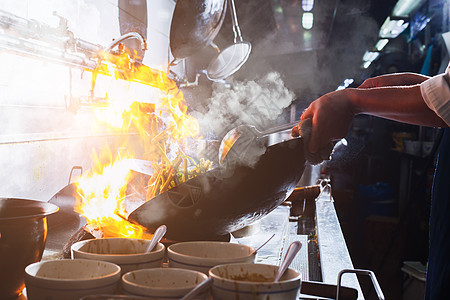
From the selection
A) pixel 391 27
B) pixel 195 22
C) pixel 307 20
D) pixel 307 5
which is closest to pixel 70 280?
pixel 195 22

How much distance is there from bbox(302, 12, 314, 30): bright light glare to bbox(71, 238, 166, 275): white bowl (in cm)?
400

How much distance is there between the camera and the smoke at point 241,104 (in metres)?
5.34

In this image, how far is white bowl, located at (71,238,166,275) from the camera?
0.80 m

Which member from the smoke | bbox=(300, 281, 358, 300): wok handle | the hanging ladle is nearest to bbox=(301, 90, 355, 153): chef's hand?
bbox=(300, 281, 358, 300): wok handle

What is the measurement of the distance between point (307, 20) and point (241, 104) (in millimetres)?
1835

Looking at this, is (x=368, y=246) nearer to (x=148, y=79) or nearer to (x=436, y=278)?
(x=148, y=79)

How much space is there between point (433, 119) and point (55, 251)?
4.82 ft

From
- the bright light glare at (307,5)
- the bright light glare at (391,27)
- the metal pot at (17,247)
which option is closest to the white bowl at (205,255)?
the metal pot at (17,247)

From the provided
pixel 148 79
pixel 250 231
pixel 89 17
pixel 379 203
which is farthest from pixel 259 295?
pixel 379 203

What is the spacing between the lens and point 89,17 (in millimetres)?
2678

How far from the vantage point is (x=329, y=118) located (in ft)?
3.73

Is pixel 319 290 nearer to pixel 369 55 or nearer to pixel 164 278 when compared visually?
pixel 164 278

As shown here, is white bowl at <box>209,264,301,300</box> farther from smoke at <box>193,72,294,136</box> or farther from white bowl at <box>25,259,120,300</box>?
smoke at <box>193,72,294,136</box>

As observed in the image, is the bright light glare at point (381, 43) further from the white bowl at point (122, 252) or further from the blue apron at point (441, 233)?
the white bowl at point (122, 252)
